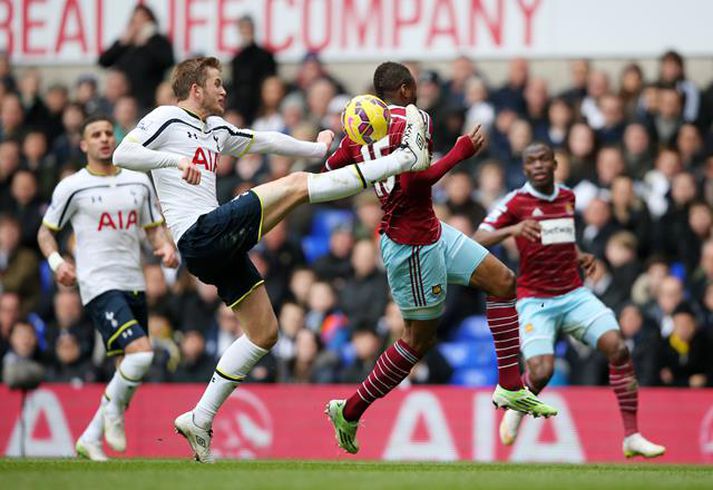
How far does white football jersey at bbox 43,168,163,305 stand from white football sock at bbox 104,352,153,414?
70 cm

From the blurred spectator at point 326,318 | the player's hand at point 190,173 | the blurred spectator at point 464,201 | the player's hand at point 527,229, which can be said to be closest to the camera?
the player's hand at point 190,173

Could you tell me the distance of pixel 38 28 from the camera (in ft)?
69.3

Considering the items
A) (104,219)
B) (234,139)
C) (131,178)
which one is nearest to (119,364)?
(104,219)

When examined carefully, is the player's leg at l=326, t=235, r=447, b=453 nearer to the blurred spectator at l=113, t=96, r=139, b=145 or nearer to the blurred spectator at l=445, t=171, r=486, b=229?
the blurred spectator at l=445, t=171, r=486, b=229

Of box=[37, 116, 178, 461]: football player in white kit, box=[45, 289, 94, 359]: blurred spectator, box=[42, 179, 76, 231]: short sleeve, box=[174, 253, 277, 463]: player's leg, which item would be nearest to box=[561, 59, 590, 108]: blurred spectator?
box=[45, 289, 94, 359]: blurred spectator

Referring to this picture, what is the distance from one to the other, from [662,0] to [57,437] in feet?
30.6

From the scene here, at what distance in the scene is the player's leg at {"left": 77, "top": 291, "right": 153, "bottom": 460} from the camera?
12.2 m

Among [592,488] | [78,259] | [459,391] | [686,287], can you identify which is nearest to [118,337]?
[78,259]

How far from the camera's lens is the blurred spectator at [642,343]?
15.0 meters

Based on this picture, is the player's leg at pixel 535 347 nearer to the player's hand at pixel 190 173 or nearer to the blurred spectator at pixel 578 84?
the player's hand at pixel 190 173

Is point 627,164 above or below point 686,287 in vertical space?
above

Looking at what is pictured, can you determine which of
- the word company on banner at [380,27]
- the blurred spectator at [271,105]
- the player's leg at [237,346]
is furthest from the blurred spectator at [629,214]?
the player's leg at [237,346]

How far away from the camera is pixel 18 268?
1839 cm

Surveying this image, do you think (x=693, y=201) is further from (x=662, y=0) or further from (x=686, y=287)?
(x=662, y=0)
